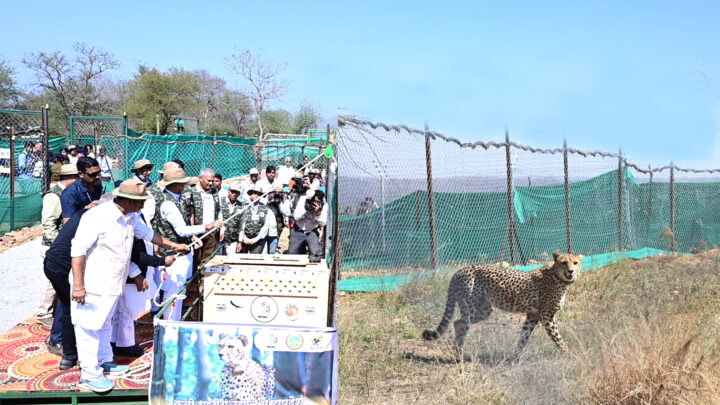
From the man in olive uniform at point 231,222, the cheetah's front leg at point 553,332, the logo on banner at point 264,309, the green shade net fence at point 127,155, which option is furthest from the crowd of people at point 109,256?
the green shade net fence at point 127,155

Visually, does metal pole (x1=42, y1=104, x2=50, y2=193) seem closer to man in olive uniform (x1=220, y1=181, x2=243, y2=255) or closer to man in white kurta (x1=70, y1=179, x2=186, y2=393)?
man in olive uniform (x1=220, y1=181, x2=243, y2=255)

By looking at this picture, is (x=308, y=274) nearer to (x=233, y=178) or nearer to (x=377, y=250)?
(x=377, y=250)

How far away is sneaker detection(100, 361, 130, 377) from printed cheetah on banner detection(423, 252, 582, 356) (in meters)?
3.08

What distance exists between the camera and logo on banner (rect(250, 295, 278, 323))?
5.57 meters

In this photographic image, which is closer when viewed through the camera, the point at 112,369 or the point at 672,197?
the point at 112,369

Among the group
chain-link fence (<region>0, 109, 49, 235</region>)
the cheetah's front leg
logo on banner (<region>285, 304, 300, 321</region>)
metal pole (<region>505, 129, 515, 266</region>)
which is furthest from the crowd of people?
chain-link fence (<region>0, 109, 49, 235</region>)

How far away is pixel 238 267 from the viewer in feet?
19.1

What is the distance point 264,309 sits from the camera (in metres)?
5.60

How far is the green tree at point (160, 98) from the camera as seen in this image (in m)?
41.9

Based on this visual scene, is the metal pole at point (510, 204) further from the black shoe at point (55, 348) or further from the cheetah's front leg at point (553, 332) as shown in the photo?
the black shoe at point (55, 348)

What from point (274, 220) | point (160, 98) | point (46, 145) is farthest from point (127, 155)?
point (160, 98)

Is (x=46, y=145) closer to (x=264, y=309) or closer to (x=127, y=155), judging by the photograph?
(x=127, y=155)

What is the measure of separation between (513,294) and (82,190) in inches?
173

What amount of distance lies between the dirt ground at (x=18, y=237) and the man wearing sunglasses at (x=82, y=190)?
7156 millimetres
